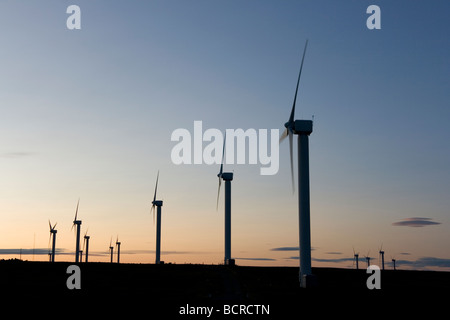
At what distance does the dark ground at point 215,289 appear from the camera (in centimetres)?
6488

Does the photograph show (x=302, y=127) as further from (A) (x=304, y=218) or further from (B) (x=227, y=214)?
(B) (x=227, y=214)

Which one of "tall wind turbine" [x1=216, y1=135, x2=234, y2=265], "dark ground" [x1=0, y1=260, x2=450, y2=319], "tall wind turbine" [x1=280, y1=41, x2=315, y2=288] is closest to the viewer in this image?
"dark ground" [x1=0, y1=260, x2=450, y2=319]

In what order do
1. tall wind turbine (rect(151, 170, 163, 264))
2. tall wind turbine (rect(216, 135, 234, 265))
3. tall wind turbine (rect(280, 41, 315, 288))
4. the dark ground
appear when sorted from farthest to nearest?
tall wind turbine (rect(151, 170, 163, 264)) → tall wind turbine (rect(216, 135, 234, 265)) → tall wind turbine (rect(280, 41, 315, 288)) → the dark ground

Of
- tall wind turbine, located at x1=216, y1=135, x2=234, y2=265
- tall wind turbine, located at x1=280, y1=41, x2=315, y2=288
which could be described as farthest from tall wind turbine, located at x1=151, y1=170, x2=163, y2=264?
tall wind turbine, located at x1=280, y1=41, x2=315, y2=288

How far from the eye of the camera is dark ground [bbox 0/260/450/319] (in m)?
64.9

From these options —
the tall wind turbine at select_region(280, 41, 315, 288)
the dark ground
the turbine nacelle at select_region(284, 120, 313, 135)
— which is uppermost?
the turbine nacelle at select_region(284, 120, 313, 135)

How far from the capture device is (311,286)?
77.6 meters

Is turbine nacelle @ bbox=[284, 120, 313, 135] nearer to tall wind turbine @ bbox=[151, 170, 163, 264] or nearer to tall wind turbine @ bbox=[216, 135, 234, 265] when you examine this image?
tall wind turbine @ bbox=[216, 135, 234, 265]

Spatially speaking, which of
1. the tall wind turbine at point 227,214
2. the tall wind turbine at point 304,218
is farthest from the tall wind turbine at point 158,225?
the tall wind turbine at point 304,218

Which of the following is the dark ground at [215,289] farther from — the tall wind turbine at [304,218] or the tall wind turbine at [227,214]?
the tall wind turbine at [227,214]

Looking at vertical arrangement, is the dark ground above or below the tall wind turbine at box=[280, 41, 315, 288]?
below
